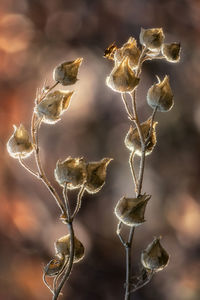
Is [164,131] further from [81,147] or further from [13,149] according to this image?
[13,149]

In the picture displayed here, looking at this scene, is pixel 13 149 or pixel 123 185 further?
pixel 123 185

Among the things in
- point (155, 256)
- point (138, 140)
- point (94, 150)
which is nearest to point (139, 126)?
point (138, 140)

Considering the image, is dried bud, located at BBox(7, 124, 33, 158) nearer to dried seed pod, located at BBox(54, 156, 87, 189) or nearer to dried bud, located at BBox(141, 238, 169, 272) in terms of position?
dried seed pod, located at BBox(54, 156, 87, 189)

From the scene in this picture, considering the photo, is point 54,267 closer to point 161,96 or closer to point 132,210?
point 132,210

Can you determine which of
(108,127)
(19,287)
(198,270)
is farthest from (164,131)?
(19,287)

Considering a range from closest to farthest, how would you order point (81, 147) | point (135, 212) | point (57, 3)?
point (135, 212)
point (81, 147)
point (57, 3)
